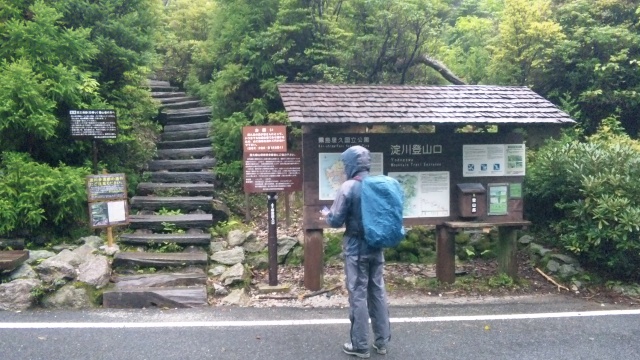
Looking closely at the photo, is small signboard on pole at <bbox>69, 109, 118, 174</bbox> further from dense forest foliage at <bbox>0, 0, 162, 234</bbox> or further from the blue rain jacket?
the blue rain jacket

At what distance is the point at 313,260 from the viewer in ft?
24.6

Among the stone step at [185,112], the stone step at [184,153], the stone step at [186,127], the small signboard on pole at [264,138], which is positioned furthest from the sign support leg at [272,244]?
the stone step at [185,112]

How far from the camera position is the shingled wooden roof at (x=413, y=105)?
7.18m

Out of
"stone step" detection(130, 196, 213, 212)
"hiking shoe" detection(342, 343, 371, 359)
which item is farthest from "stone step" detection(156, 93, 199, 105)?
"hiking shoe" detection(342, 343, 371, 359)

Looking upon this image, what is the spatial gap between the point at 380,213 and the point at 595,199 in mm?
4174

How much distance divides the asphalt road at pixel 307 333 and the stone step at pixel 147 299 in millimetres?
179

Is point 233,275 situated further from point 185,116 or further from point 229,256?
point 185,116

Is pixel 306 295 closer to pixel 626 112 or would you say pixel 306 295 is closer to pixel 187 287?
pixel 187 287

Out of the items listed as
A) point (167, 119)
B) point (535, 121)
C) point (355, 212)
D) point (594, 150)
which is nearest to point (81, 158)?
point (167, 119)

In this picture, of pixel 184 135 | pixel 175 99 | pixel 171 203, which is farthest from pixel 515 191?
pixel 175 99

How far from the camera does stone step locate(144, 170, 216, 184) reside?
1086 cm

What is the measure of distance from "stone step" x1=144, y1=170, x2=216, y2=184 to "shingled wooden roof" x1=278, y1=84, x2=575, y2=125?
390 centimetres

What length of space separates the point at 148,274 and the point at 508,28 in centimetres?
966

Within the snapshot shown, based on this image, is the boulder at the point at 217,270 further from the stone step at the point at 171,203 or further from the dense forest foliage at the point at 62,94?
the dense forest foliage at the point at 62,94
